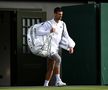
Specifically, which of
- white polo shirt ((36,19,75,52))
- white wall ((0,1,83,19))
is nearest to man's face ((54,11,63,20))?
white polo shirt ((36,19,75,52))

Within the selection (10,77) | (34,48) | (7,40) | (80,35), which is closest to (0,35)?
(7,40)

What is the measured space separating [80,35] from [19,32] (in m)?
2.23

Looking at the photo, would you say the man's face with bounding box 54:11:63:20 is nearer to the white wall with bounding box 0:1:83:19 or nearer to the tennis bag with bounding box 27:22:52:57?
the tennis bag with bounding box 27:22:52:57

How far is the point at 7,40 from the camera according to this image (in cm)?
1948

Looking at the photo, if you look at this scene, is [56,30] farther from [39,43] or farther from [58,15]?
[39,43]

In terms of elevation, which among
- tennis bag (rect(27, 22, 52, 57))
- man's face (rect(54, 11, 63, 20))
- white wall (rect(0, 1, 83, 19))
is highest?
white wall (rect(0, 1, 83, 19))

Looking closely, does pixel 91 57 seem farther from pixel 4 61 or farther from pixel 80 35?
pixel 4 61

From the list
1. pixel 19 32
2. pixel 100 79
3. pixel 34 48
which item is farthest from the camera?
pixel 19 32

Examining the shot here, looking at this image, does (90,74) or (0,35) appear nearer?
(90,74)

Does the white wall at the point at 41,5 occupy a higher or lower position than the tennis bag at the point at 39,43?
higher

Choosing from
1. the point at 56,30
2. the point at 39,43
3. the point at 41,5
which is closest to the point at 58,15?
the point at 56,30

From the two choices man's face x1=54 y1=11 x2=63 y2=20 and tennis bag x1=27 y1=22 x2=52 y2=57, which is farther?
tennis bag x1=27 y1=22 x2=52 y2=57

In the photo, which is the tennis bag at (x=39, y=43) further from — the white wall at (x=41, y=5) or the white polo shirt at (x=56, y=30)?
the white wall at (x=41, y=5)

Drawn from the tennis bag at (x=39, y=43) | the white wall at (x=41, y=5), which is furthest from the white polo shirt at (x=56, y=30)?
the white wall at (x=41, y=5)
